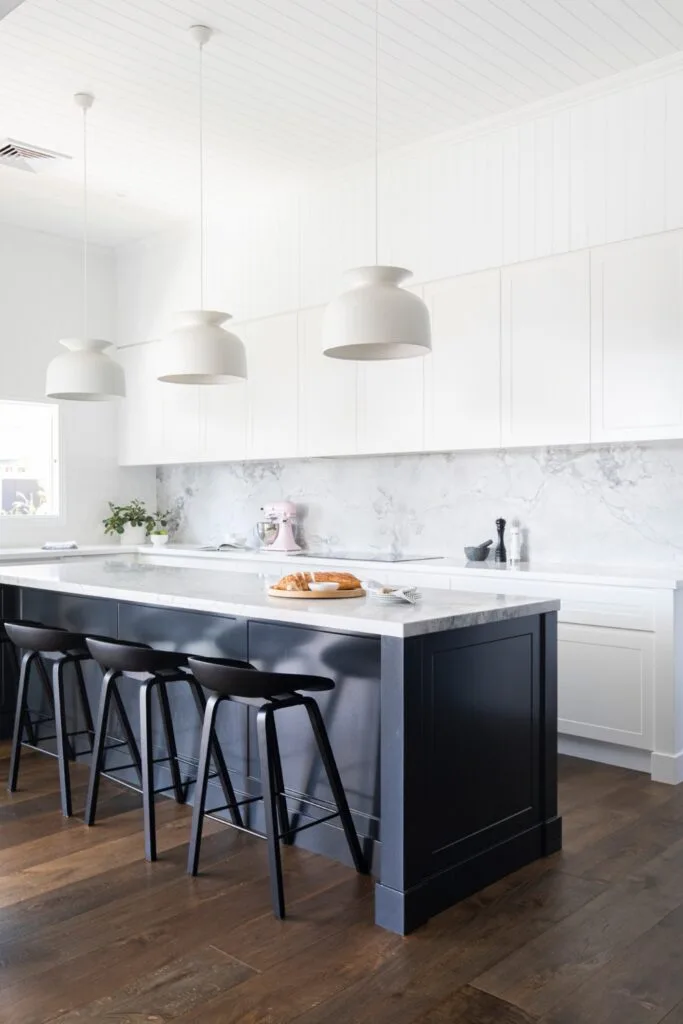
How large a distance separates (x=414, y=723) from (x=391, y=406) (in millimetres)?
2822

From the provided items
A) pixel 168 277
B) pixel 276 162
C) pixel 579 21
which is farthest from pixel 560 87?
pixel 168 277

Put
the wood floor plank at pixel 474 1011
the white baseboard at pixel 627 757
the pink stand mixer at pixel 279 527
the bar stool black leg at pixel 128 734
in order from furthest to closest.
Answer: the pink stand mixer at pixel 279 527 < the white baseboard at pixel 627 757 < the bar stool black leg at pixel 128 734 < the wood floor plank at pixel 474 1011

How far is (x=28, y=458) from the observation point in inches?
259

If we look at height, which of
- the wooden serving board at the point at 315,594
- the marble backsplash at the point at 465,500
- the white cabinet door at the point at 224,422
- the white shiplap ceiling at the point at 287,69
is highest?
the white shiplap ceiling at the point at 287,69

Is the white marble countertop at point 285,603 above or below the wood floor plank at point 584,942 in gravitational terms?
above

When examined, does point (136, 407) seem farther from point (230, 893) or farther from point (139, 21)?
point (230, 893)

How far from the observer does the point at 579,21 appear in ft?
11.8

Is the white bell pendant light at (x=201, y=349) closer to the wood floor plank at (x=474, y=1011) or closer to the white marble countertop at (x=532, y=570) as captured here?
the white marble countertop at (x=532, y=570)

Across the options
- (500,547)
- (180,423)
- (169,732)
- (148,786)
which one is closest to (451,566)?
(500,547)

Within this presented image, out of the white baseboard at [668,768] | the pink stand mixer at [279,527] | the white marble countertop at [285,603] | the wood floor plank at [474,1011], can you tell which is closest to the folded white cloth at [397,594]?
the white marble countertop at [285,603]

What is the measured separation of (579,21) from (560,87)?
588 millimetres

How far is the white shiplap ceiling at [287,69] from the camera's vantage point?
3.55m

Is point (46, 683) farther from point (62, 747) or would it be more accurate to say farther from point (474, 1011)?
point (474, 1011)

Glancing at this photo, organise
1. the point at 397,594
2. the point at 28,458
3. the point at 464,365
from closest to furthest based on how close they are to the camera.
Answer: the point at 397,594
the point at 464,365
the point at 28,458
